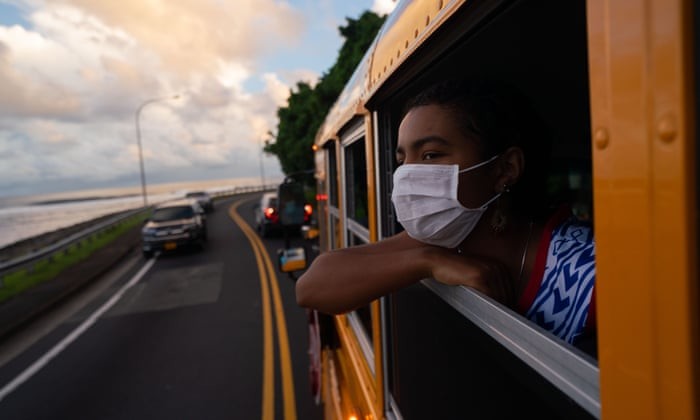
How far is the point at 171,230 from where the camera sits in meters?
14.4

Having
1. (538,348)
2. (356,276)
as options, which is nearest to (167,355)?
(356,276)

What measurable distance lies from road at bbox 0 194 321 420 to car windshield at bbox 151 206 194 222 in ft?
15.6

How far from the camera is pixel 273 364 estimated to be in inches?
229

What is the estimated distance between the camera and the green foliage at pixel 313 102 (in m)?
16.8

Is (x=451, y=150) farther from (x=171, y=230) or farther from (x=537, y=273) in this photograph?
(x=171, y=230)

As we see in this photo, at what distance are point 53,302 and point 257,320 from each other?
4765 mm

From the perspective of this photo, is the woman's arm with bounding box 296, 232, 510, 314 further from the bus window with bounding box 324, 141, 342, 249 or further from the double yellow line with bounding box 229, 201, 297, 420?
the double yellow line with bounding box 229, 201, 297, 420

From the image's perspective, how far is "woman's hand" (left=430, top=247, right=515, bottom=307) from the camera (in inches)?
40.7

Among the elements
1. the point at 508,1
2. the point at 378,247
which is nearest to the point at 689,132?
the point at 508,1

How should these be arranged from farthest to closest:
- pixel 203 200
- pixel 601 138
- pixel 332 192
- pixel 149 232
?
pixel 203 200, pixel 149 232, pixel 332 192, pixel 601 138

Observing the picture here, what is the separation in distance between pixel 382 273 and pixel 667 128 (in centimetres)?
82

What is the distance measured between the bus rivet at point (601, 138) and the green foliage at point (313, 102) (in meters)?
15.6

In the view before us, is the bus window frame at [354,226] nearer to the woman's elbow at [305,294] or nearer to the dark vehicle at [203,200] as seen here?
the woman's elbow at [305,294]

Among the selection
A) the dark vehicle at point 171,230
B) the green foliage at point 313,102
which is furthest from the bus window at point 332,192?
the green foliage at point 313,102
